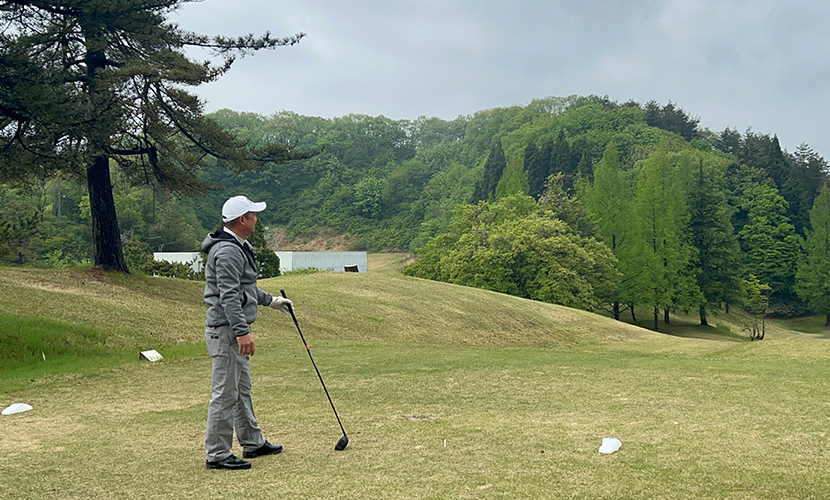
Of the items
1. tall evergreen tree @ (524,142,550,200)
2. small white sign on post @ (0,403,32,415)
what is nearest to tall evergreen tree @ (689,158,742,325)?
tall evergreen tree @ (524,142,550,200)

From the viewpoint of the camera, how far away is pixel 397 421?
748 centimetres

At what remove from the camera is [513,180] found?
66562 millimetres

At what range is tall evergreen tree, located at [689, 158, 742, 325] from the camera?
59.1m

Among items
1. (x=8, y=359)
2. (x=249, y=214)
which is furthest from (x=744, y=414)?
(x=8, y=359)

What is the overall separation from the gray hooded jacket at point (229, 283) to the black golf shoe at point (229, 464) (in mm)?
988

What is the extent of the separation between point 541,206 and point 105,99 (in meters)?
44.2

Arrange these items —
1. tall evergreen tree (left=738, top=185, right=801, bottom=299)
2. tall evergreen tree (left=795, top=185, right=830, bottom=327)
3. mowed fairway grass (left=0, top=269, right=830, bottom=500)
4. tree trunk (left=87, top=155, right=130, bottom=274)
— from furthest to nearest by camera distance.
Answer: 1. tall evergreen tree (left=738, top=185, right=801, bottom=299)
2. tall evergreen tree (left=795, top=185, right=830, bottom=327)
3. tree trunk (left=87, top=155, right=130, bottom=274)
4. mowed fairway grass (left=0, top=269, right=830, bottom=500)

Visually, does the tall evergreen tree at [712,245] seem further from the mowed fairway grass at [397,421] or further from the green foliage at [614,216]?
the mowed fairway grass at [397,421]

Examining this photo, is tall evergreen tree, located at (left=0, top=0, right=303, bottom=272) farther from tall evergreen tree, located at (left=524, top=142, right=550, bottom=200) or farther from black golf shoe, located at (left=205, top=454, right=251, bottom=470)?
tall evergreen tree, located at (left=524, top=142, right=550, bottom=200)

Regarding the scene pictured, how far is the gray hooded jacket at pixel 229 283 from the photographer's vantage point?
554 cm

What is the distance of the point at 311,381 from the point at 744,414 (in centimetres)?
640

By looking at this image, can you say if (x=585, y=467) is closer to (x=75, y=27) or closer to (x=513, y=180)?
(x=75, y=27)

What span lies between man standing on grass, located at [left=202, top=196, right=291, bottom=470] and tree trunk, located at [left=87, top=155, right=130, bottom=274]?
17889 mm

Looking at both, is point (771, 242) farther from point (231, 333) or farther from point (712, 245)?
point (231, 333)
